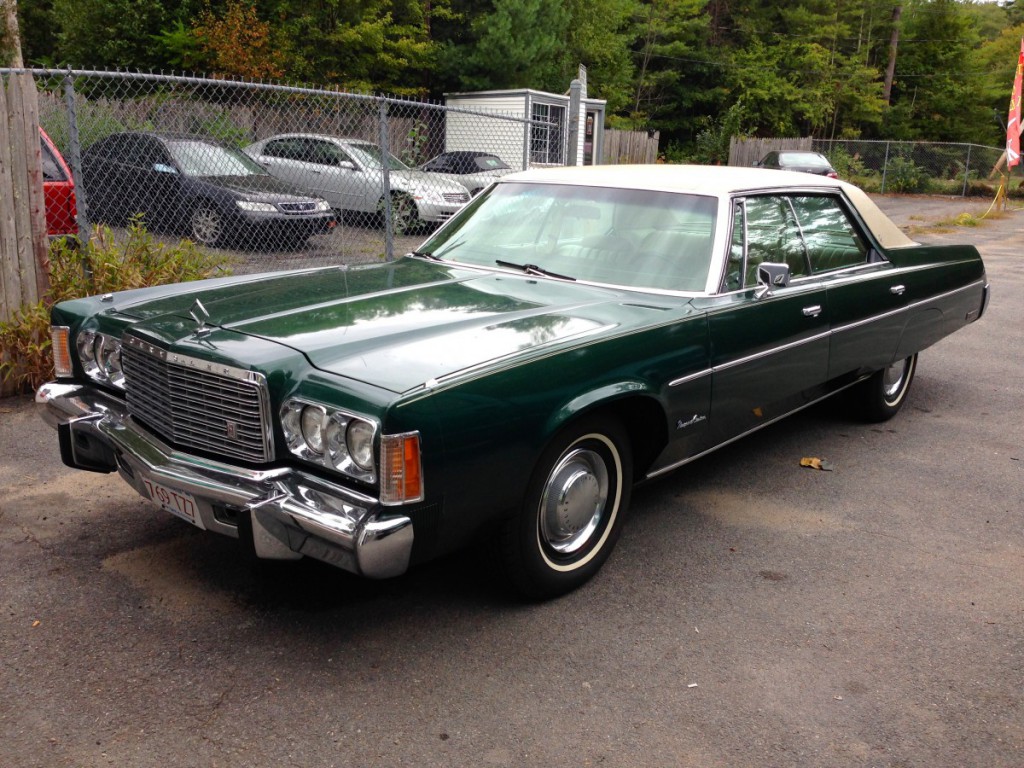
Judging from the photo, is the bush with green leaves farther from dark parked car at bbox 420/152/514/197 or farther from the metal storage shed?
dark parked car at bbox 420/152/514/197

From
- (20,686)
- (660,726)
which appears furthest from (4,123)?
(660,726)

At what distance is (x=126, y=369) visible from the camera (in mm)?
3484

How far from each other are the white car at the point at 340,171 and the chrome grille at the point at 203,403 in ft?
20.1

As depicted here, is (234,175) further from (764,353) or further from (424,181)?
(764,353)

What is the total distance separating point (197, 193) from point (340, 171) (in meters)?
2.05

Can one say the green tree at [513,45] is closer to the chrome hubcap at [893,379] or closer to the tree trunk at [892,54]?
the chrome hubcap at [893,379]

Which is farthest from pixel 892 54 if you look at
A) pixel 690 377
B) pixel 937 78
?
pixel 690 377

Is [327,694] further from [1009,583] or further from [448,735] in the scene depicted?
[1009,583]

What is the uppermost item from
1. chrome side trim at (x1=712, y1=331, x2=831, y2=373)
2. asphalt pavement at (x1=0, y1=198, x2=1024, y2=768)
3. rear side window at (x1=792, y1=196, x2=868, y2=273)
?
rear side window at (x1=792, y1=196, x2=868, y2=273)

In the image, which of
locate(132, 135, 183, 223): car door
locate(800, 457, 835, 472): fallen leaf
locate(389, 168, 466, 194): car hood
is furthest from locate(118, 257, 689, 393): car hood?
locate(389, 168, 466, 194): car hood

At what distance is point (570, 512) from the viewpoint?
3457 mm

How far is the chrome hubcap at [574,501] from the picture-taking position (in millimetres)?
3381

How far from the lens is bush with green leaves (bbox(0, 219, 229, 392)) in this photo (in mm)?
5805

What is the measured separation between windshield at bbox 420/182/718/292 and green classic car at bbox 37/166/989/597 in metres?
0.01
